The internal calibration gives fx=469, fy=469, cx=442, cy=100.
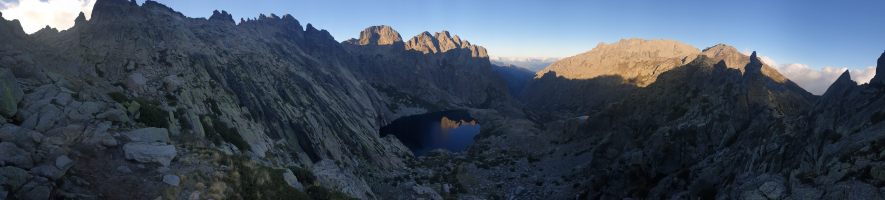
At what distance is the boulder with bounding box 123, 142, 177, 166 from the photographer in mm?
18016

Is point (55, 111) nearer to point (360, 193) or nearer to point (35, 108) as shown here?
point (35, 108)

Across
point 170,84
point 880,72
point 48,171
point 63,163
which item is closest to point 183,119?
point 170,84

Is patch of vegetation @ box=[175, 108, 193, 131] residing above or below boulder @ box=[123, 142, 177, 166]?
above

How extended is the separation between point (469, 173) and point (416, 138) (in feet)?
244

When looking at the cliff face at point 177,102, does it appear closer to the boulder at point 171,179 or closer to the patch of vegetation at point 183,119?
the patch of vegetation at point 183,119

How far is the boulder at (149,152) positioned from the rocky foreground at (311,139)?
64mm

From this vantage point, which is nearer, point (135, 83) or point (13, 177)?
point (13, 177)

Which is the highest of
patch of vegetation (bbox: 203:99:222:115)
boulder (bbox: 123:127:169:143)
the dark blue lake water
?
patch of vegetation (bbox: 203:99:222:115)

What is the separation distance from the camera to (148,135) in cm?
2016

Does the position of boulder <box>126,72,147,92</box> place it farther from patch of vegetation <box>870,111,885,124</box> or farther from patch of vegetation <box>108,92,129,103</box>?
patch of vegetation <box>870,111,885,124</box>

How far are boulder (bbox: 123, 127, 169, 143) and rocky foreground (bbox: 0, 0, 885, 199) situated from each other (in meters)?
0.08

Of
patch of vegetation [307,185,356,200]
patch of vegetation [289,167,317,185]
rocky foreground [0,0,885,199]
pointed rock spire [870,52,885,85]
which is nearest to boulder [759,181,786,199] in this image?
rocky foreground [0,0,885,199]

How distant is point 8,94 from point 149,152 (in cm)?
595

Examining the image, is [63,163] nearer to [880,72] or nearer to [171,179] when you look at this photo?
[171,179]
